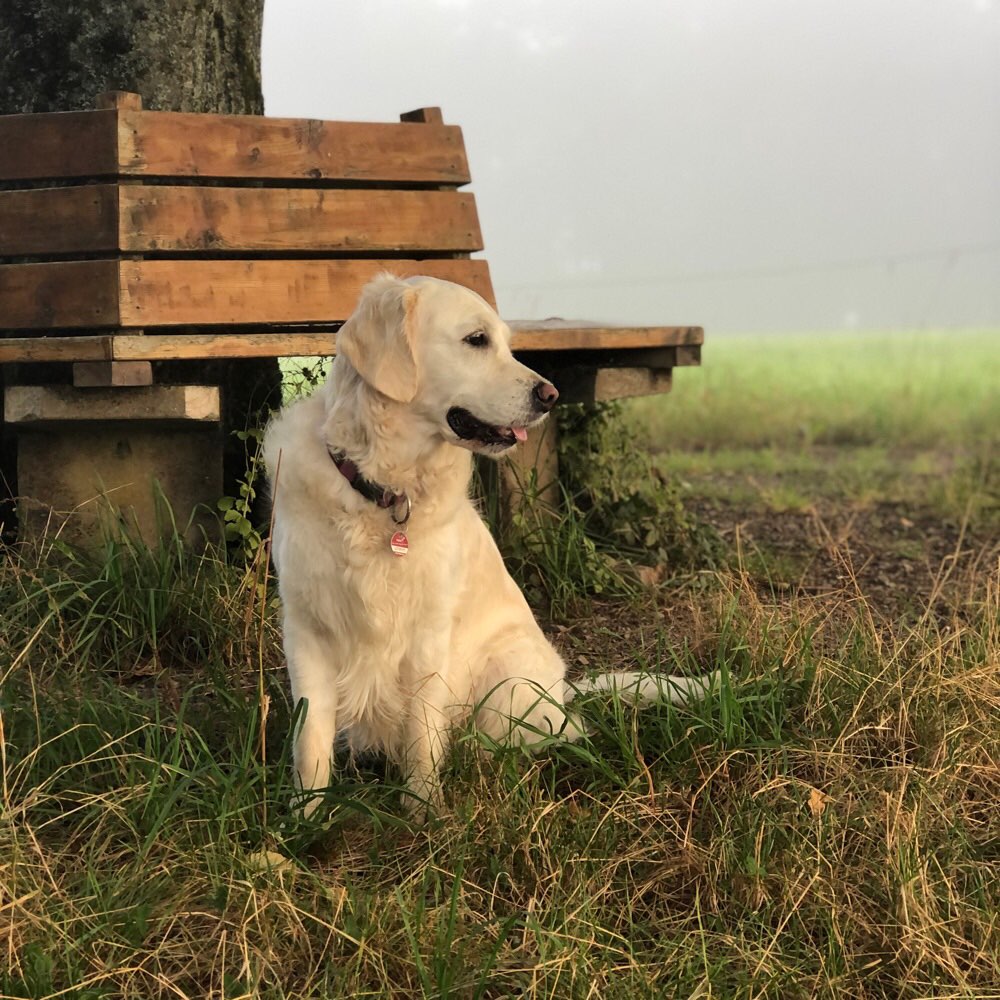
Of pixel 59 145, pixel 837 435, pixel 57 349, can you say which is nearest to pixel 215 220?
pixel 59 145

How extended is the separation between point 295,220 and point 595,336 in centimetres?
115

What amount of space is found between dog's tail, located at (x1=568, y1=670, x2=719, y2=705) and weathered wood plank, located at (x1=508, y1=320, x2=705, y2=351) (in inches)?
56.6

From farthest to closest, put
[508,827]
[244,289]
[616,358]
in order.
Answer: [616,358], [244,289], [508,827]

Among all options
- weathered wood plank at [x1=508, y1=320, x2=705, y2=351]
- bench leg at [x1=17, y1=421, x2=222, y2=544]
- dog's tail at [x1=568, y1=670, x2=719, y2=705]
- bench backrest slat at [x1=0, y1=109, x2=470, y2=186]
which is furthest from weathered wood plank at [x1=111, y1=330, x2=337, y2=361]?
dog's tail at [x1=568, y1=670, x2=719, y2=705]

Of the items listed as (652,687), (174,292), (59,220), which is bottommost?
(652,687)

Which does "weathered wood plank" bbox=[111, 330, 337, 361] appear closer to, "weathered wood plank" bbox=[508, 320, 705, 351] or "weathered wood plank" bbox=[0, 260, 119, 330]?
"weathered wood plank" bbox=[0, 260, 119, 330]

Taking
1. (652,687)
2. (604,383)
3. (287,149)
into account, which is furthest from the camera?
(604,383)

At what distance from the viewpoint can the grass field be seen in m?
2.30

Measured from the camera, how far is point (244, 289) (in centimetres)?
402

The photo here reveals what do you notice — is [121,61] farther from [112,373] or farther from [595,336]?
[595,336]

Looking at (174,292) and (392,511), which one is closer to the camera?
(392,511)

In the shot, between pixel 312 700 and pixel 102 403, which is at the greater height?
pixel 102 403

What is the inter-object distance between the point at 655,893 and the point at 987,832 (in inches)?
31.3

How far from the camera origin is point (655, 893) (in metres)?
2.64
